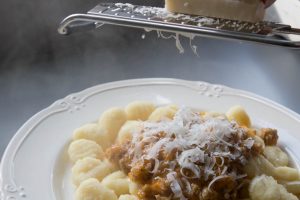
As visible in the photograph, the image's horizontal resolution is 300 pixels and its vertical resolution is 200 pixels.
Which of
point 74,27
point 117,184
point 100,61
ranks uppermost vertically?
point 74,27

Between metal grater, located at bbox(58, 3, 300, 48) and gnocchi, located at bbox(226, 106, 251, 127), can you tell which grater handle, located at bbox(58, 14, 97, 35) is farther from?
gnocchi, located at bbox(226, 106, 251, 127)

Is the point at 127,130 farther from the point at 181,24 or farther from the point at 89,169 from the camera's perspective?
the point at 181,24

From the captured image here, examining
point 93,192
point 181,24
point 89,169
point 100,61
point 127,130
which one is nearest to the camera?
point 181,24

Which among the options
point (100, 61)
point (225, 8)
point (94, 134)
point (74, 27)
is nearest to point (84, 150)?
point (94, 134)

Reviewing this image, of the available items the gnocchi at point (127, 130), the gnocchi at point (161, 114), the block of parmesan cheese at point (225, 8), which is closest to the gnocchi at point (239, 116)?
the gnocchi at point (161, 114)

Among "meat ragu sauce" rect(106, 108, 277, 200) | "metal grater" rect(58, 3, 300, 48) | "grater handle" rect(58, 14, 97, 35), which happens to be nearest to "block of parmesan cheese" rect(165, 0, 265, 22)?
"metal grater" rect(58, 3, 300, 48)

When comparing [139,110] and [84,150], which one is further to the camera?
[139,110]

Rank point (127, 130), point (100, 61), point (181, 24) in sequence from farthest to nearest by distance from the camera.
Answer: point (100, 61)
point (127, 130)
point (181, 24)

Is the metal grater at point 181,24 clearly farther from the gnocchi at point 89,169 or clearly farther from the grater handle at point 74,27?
the gnocchi at point 89,169
